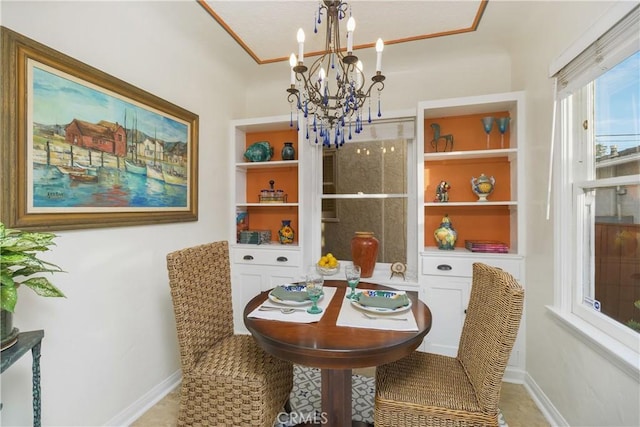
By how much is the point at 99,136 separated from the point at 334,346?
1.64 m

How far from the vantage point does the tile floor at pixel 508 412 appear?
1785mm

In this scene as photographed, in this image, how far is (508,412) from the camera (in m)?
1.88

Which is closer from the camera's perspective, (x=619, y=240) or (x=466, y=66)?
(x=619, y=240)

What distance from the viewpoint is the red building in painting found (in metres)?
1.50

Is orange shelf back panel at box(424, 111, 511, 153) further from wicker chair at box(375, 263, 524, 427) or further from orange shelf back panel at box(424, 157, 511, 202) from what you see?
wicker chair at box(375, 263, 524, 427)

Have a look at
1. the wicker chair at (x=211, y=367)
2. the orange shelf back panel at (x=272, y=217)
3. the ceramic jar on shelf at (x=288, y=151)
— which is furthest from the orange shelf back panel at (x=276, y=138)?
the wicker chair at (x=211, y=367)

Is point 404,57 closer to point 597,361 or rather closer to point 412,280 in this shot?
point 412,280

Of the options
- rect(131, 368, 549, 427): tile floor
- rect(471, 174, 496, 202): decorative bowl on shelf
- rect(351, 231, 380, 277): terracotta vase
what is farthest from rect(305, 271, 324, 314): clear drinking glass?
rect(471, 174, 496, 202): decorative bowl on shelf

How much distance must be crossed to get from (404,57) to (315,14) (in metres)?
0.95

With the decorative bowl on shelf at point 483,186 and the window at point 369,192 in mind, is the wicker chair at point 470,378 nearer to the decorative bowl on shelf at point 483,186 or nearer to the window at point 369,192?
the decorative bowl on shelf at point 483,186

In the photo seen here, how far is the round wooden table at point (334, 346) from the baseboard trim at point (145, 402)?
110cm

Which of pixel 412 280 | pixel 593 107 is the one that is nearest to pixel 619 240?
pixel 593 107

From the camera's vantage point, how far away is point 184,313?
4.93ft

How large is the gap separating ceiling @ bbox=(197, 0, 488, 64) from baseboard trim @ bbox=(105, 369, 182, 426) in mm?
2552
